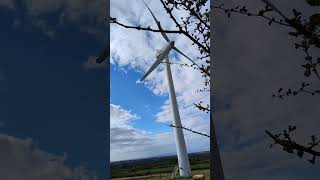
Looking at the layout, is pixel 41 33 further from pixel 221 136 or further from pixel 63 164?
pixel 221 136

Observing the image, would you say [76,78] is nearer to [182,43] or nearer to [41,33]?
[41,33]

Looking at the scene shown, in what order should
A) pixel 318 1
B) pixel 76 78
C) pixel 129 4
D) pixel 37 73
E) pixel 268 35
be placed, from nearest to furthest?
1. pixel 318 1
2. pixel 268 35
3. pixel 37 73
4. pixel 76 78
5. pixel 129 4

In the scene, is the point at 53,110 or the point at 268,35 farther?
the point at 53,110

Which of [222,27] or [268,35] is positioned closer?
[268,35]

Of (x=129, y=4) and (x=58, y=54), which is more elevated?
(x=129, y=4)

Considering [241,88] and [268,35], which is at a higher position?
[268,35]

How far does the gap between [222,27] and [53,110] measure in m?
1.01

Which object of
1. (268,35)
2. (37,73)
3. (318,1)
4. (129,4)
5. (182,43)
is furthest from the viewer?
(182,43)

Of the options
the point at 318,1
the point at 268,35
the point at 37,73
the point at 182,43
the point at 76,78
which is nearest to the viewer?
the point at 318,1

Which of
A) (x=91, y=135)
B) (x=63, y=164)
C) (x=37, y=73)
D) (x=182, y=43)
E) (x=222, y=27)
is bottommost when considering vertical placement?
(x=63, y=164)

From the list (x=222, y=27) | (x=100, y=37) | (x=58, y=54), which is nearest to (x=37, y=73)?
(x=58, y=54)

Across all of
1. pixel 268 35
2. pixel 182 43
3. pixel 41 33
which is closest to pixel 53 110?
pixel 41 33

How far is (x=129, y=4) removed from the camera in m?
3.79

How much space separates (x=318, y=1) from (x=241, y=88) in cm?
163
